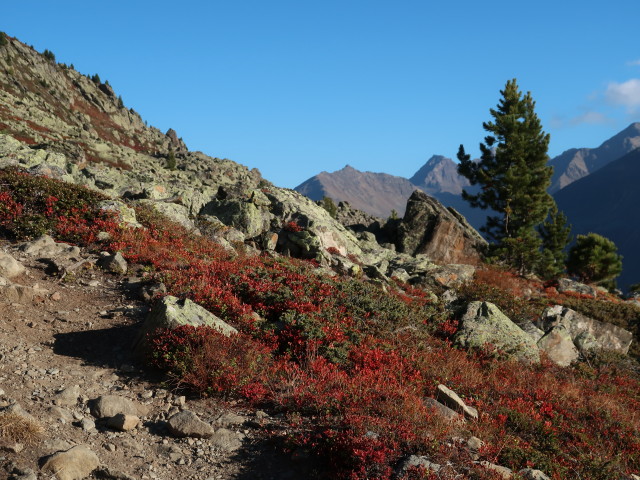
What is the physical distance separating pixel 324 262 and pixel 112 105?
152 m

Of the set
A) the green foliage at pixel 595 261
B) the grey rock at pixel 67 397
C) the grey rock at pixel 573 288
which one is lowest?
the grey rock at pixel 67 397

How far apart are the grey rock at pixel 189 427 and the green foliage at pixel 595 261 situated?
48.3 meters

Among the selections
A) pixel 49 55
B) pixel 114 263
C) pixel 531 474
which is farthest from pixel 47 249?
pixel 49 55

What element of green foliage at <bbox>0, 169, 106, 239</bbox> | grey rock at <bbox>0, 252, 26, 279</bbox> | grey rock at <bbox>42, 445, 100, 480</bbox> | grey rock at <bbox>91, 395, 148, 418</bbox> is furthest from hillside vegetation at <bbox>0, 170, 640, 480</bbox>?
grey rock at <bbox>0, 252, 26, 279</bbox>

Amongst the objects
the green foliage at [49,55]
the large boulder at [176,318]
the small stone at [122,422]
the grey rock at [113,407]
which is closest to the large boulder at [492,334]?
Answer: the large boulder at [176,318]

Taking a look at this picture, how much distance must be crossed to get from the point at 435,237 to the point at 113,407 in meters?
33.9

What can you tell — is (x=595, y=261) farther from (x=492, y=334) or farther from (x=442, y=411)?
(x=442, y=411)

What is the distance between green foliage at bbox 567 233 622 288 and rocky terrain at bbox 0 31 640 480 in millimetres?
27349

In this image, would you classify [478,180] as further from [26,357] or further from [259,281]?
[26,357]

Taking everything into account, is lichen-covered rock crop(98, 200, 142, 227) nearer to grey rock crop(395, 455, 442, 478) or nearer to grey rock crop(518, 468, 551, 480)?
grey rock crop(395, 455, 442, 478)

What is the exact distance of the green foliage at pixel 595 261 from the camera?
46375mm

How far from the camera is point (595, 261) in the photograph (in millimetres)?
46250

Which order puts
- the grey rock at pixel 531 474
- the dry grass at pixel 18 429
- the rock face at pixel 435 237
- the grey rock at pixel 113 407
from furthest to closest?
1. the rock face at pixel 435 237
2. the grey rock at pixel 113 407
3. the grey rock at pixel 531 474
4. the dry grass at pixel 18 429

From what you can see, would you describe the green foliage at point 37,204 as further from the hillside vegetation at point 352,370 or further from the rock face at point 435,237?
the rock face at point 435,237
